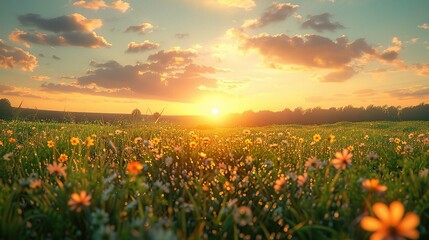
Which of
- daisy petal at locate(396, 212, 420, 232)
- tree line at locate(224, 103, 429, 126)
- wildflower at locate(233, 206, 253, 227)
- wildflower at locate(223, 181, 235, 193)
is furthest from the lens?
tree line at locate(224, 103, 429, 126)

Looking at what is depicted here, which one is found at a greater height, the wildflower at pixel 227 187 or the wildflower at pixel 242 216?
the wildflower at pixel 242 216

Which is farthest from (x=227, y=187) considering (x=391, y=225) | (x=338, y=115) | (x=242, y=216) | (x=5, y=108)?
(x=5, y=108)

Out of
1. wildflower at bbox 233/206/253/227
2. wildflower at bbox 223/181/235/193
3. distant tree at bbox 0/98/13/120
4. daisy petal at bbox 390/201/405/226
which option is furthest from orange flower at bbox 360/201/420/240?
distant tree at bbox 0/98/13/120

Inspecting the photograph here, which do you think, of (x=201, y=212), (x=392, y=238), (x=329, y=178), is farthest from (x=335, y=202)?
(x=392, y=238)

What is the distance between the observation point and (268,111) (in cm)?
5584

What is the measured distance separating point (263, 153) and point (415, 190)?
9.92 feet

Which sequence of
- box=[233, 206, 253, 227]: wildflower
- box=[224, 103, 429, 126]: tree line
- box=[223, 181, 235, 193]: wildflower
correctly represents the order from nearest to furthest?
1. box=[233, 206, 253, 227]: wildflower
2. box=[223, 181, 235, 193]: wildflower
3. box=[224, 103, 429, 126]: tree line

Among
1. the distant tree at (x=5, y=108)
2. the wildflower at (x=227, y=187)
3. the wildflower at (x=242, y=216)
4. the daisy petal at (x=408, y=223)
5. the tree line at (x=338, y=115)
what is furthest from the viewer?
the distant tree at (x=5, y=108)

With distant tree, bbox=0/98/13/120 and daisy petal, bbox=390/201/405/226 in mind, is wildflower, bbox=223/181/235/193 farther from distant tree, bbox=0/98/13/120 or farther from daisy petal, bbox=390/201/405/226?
distant tree, bbox=0/98/13/120

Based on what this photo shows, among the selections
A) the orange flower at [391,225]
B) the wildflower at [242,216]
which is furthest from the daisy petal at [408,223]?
the wildflower at [242,216]

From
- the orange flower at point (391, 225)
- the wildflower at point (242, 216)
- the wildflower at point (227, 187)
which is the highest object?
the orange flower at point (391, 225)

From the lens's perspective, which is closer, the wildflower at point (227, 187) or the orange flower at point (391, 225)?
the orange flower at point (391, 225)

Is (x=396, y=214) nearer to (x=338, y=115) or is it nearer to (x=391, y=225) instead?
(x=391, y=225)

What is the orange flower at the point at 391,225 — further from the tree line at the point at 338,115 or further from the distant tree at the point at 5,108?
the distant tree at the point at 5,108
